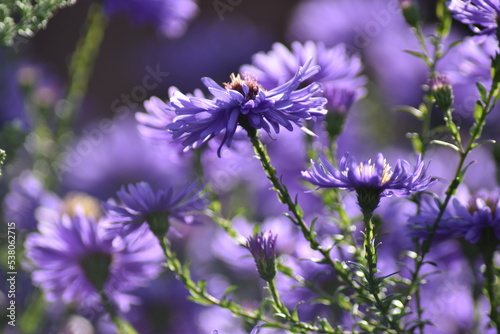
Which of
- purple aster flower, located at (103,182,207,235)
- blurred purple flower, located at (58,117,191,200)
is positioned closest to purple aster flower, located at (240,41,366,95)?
purple aster flower, located at (103,182,207,235)

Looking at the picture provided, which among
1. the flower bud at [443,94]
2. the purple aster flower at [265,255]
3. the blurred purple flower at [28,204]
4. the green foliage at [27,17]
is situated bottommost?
the blurred purple flower at [28,204]

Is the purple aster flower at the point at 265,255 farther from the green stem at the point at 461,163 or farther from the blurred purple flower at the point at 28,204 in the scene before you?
the blurred purple flower at the point at 28,204

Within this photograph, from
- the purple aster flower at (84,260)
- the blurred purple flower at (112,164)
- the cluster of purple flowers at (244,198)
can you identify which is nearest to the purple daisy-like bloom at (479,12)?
the cluster of purple flowers at (244,198)

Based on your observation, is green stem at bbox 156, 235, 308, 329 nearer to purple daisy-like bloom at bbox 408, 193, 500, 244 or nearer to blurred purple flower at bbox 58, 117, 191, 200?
purple daisy-like bloom at bbox 408, 193, 500, 244

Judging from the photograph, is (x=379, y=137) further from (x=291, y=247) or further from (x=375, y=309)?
(x=375, y=309)

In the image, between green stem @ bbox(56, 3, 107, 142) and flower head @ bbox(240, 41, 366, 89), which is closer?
flower head @ bbox(240, 41, 366, 89)

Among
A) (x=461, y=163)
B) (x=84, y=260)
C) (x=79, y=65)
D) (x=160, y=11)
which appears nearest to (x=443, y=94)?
(x=461, y=163)

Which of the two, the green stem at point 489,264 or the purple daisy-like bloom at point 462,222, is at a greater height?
the purple daisy-like bloom at point 462,222
